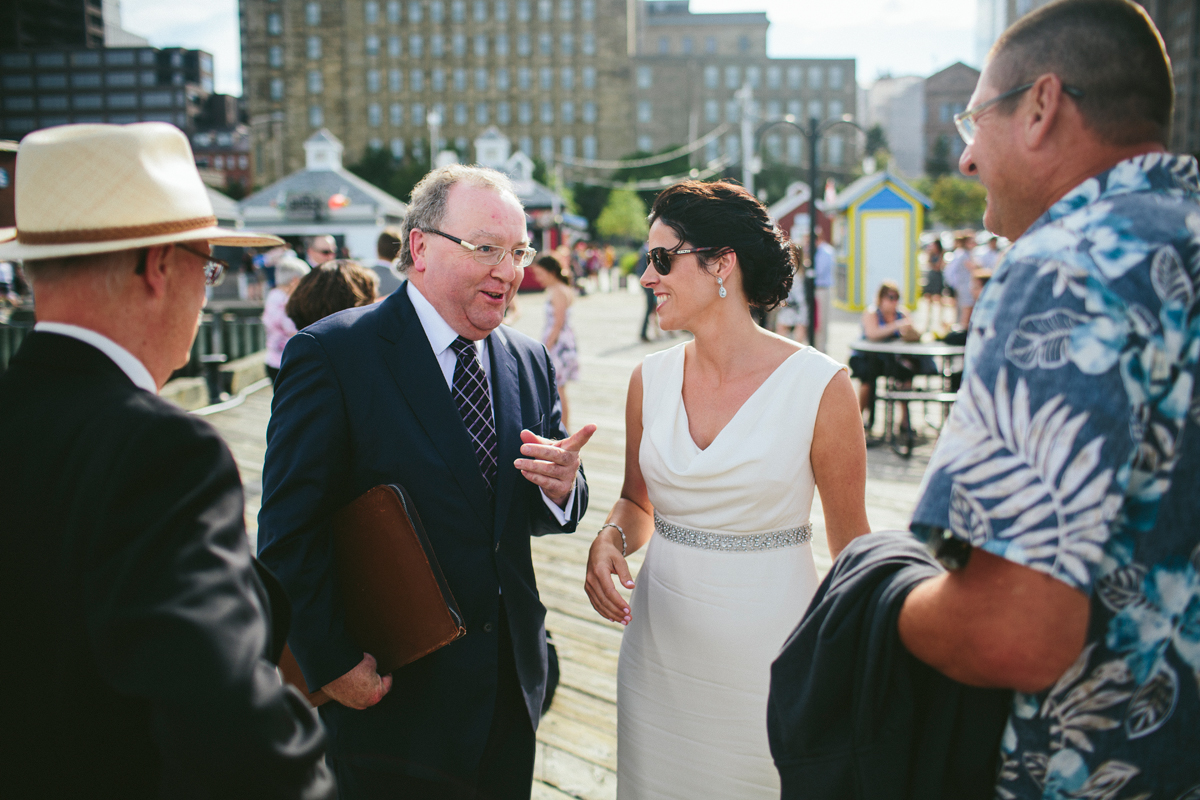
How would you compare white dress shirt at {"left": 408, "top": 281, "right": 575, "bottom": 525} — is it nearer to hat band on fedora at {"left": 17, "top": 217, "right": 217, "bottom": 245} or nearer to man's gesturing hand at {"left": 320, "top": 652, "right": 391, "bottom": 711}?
man's gesturing hand at {"left": 320, "top": 652, "right": 391, "bottom": 711}

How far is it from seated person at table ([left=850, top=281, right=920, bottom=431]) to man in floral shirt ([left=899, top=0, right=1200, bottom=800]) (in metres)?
7.31

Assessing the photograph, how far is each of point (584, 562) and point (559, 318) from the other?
3505 mm

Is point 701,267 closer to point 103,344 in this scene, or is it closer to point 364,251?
point 103,344

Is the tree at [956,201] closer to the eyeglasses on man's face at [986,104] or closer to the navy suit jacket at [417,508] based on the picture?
the navy suit jacket at [417,508]

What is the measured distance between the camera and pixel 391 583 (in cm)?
203

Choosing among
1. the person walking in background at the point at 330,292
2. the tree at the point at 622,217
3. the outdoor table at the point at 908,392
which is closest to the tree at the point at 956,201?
the tree at the point at 622,217

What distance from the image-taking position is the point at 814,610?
1.36m


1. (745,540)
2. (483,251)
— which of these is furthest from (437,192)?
(745,540)

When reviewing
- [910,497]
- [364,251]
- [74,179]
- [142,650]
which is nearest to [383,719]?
[142,650]

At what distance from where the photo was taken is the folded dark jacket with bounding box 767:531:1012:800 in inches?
47.6

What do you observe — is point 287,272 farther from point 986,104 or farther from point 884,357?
point 986,104

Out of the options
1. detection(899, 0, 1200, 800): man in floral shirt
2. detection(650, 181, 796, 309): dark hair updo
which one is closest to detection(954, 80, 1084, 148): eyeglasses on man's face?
detection(899, 0, 1200, 800): man in floral shirt

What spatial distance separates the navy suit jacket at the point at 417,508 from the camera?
2002mm

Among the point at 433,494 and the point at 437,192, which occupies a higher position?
the point at 437,192
